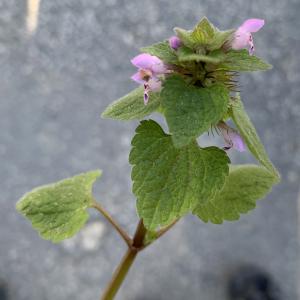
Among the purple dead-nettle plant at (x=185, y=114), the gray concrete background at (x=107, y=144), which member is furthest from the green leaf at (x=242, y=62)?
the gray concrete background at (x=107, y=144)

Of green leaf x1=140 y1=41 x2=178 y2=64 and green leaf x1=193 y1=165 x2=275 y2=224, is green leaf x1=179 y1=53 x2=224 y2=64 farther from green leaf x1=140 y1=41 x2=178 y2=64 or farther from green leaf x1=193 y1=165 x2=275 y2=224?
green leaf x1=193 y1=165 x2=275 y2=224

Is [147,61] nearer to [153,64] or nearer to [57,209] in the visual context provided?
[153,64]

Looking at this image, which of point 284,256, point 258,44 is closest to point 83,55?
point 258,44

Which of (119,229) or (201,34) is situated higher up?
(201,34)

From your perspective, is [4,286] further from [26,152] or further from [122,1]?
[122,1]

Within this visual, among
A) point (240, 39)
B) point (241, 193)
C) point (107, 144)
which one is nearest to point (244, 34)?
point (240, 39)
